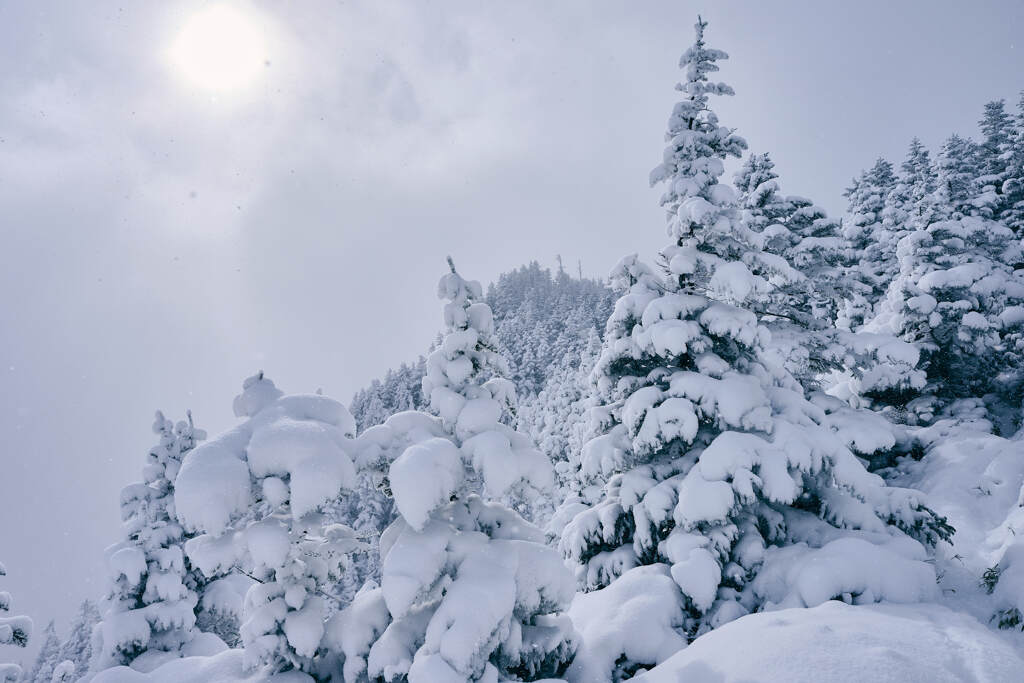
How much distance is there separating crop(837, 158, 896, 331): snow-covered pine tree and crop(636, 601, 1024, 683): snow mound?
20.7m

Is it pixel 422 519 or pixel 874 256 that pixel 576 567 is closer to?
pixel 422 519

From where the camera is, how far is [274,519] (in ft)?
24.3

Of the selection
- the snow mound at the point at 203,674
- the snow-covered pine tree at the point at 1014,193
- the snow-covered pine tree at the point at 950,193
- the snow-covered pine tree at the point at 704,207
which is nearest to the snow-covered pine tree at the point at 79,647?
the snow mound at the point at 203,674

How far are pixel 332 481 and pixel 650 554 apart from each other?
254 inches

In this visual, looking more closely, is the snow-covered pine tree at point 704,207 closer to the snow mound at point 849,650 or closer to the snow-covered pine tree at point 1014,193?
the snow mound at point 849,650

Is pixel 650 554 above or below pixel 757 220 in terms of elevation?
below

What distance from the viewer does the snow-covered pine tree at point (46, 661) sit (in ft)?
224

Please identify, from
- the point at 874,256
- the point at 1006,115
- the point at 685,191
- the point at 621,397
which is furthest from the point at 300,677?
the point at 1006,115

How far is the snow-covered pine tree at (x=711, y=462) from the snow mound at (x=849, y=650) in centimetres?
134

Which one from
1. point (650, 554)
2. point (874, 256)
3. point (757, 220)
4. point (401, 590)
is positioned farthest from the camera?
point (874, 256)

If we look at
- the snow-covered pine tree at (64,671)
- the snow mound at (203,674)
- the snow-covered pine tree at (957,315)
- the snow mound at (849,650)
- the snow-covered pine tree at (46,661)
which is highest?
the snow-covered pine tree at (957,315)

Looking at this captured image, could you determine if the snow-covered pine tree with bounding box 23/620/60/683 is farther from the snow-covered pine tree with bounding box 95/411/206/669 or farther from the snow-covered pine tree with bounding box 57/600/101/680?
the snow-covered pine tree with bounding box 95/411/206/669

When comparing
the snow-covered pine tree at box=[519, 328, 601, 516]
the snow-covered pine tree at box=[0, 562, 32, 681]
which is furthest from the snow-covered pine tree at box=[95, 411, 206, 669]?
the snow-covered pine tree at box=[519, 328, 601, 516]

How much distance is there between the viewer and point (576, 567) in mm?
11523
